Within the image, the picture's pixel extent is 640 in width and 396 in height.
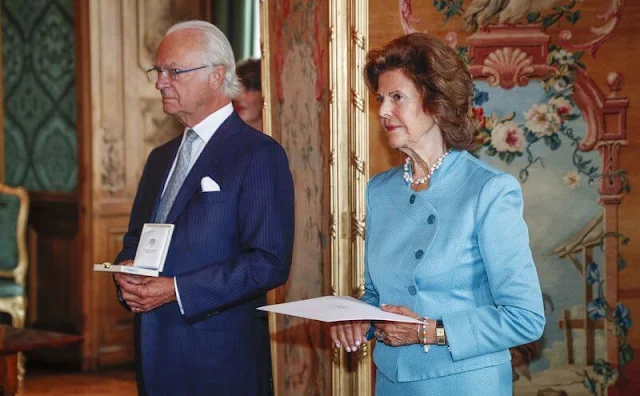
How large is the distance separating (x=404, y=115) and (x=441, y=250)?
0.33m

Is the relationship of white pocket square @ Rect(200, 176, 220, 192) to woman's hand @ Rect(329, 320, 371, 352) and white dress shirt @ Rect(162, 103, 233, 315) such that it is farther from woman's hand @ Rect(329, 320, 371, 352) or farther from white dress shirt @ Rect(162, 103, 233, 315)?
woman's hand @ Rect(329, 320, 371, 352)

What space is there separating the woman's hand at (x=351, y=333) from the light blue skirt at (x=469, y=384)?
5.9 inches

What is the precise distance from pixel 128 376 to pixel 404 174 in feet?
14.5

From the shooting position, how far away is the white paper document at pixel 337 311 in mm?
2146

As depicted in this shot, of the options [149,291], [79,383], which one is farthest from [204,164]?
[79,383]

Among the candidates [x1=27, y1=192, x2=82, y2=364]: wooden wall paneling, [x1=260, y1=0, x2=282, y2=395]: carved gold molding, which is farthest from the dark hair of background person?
[x1=27, y1=192, x2=82, y2=364]: wooden wall paneling

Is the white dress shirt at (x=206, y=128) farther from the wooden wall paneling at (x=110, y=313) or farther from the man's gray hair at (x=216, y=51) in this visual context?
the wooden wall paneling at (x=110, y=313)

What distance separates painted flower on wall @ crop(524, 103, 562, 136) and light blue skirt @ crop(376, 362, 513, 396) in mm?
1394

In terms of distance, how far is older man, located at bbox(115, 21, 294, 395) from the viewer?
8.88ft

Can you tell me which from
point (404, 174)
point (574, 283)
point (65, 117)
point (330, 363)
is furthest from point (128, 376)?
point (404, 174)

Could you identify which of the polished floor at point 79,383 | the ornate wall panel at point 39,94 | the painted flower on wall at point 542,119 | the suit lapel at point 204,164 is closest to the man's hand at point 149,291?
the suit lapel at point 204,164

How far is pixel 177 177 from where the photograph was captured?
2947 millimetres

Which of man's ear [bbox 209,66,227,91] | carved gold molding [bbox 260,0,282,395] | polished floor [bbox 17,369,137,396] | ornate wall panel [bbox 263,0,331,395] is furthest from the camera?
polished floor [bbox 17,369,137,396]

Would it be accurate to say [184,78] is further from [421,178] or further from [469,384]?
[469,384]
